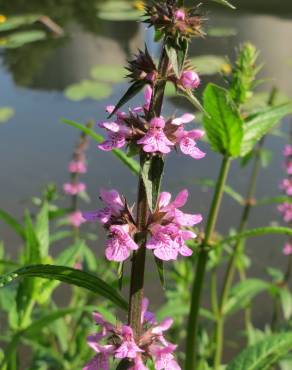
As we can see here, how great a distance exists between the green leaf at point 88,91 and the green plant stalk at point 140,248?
469cm

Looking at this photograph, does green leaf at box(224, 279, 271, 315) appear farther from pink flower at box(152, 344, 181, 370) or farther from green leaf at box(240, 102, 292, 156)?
pink flower at box(152, 344, 181, 370)

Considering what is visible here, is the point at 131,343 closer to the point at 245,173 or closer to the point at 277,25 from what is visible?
the point at 245,173

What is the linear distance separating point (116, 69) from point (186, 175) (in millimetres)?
2535

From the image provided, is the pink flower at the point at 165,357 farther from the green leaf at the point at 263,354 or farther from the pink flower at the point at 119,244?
the green leaf at the point at 263,354

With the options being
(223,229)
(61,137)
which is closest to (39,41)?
(61,137)

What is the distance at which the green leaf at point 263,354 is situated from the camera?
1.32 metres

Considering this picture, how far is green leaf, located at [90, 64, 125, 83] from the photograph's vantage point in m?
6.02

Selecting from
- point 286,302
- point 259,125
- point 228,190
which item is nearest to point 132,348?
point 259,125

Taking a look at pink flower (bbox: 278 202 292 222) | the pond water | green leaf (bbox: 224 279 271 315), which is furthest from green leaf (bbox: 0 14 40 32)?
green leaf (bbox: 224 279 271 315)

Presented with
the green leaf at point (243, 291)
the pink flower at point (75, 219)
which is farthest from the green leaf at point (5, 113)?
the green leaf at point (243, 291)

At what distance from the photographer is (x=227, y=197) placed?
3986 millimetres

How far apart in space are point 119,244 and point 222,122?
22.2 inches

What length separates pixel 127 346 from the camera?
1022 millimetres

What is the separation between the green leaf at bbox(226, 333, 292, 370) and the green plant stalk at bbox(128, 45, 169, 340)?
0.41m
